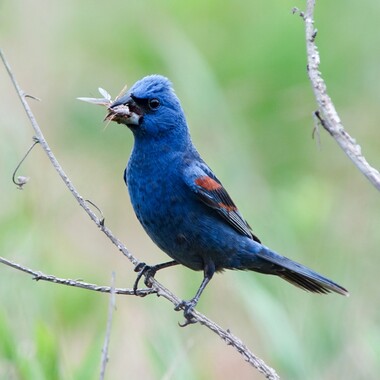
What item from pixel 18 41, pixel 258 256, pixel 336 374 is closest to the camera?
pixel 336 374

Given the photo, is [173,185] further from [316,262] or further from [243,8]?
[243,8]

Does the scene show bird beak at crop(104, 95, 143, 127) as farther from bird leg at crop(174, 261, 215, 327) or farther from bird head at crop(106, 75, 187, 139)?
bird leg at crop(174, 261, 215, 327)

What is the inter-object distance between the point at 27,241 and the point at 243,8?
2118mm

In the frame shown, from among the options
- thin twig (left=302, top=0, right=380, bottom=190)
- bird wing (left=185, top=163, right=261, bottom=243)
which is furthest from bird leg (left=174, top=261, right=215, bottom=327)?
thin twig (left=302, top=0, right=380, bottom=190)

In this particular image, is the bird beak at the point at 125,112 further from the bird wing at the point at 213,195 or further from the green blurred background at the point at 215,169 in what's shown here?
the green blurred background at the point at 215,169

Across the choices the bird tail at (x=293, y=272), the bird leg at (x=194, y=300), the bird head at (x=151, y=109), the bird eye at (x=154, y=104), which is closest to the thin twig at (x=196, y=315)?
the bird leg at (x=194, y=300)

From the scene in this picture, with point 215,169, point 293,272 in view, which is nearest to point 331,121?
point 293,272

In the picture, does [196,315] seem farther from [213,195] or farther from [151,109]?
[151,109]

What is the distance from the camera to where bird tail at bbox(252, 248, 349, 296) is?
13.1 feet

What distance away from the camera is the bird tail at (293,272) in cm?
400

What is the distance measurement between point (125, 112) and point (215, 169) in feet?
3.75

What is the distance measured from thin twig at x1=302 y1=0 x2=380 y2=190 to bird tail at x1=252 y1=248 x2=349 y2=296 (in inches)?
72.5

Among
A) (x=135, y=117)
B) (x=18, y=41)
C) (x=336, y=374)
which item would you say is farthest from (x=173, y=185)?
(x=18, y=41)

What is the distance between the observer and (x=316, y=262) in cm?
432
